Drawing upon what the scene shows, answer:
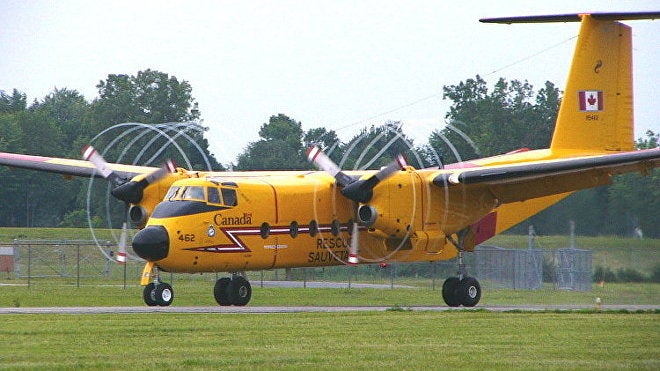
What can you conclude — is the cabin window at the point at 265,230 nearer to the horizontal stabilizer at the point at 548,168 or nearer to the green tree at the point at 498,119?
the horizontal stabilizer at the point at 548,168

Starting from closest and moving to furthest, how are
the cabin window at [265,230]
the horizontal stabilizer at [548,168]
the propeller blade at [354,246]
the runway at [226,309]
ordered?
the runway at [226,309], the horizontal stabilizer at [548,168], the cabin window at [265,230], the propeller blade at [354,246]

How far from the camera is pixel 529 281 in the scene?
48.9 meters

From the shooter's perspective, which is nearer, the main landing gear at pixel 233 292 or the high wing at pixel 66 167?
the main landing gear at pixel 233 292

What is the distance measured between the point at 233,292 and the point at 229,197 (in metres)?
3.15

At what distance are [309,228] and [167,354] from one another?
15.5 m

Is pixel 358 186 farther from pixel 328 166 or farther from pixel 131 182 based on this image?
pixel 131 182

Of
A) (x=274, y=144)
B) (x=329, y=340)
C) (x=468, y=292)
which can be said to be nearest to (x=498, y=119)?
(x=274, y=144)

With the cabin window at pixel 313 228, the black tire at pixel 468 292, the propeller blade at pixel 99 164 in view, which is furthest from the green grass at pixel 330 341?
the propeller blade at pixel 99 164

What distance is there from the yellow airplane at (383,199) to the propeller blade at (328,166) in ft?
0.10

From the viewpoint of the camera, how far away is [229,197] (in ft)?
115

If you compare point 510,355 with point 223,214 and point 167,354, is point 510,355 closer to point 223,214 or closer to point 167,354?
point 167,354

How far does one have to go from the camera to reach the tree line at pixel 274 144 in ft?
138

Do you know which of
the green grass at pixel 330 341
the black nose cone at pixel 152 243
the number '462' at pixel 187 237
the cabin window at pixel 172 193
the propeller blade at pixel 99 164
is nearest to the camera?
the green grass at pixel 330 341

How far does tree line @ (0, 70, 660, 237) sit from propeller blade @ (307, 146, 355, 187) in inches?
22.0
